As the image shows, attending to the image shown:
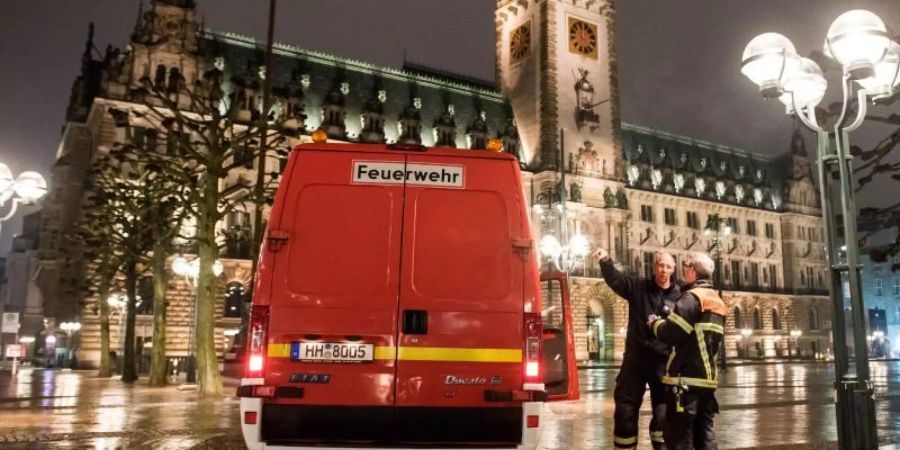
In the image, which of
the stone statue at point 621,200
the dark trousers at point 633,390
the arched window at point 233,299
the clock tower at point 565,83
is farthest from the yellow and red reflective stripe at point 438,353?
the stone statue at point 621,200

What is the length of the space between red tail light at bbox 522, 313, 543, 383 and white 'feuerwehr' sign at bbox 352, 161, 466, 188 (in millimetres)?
1193

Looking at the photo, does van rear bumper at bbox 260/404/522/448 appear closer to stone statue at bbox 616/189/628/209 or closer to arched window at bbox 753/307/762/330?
stone statue at bbox 616/189/628/209

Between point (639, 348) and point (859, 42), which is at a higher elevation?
point (859, 42)

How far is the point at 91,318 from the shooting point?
4238 centimetres

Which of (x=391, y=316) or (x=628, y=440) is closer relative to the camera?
(x=391, y=316)

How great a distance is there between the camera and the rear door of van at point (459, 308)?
550 cm

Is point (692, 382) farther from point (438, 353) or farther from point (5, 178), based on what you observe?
point (5, 178)

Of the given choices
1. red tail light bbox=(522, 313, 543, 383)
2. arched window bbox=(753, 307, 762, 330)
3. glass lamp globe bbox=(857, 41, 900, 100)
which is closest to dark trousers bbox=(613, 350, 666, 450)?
red tail light bbox=(522, 313, 543, 383)

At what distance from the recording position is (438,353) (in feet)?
18.2

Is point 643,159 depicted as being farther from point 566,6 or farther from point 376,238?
point 376,238

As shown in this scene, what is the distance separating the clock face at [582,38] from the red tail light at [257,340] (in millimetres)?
61627

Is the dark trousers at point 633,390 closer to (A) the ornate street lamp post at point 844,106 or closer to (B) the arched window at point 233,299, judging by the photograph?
(A) the ornate street lamp post at point 844,106

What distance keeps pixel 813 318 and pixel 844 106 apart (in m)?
81.8

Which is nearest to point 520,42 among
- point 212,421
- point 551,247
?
point 551,247
